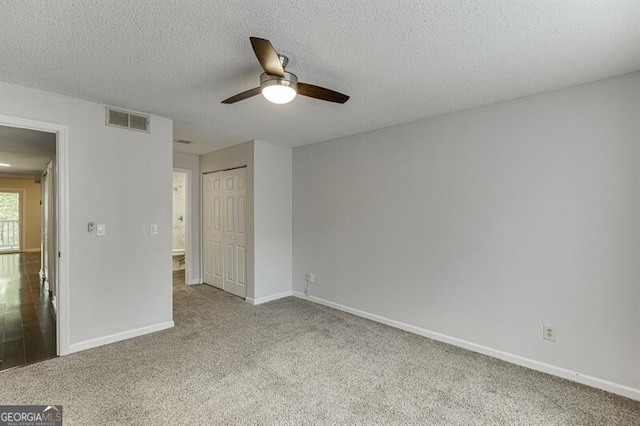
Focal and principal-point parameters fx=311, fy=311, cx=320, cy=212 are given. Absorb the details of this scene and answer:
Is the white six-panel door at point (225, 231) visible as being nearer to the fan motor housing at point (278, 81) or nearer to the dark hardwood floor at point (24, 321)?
the dark hardwood floor at point (24, 321)

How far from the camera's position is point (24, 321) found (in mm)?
3570

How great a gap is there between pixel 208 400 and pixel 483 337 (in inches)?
95.0

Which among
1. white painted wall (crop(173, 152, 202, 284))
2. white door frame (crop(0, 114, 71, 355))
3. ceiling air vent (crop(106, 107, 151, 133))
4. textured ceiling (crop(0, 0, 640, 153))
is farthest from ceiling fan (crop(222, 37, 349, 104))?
white painted wall (crop(173, 152, 202, 284))

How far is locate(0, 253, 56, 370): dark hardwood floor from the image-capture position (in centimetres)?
275

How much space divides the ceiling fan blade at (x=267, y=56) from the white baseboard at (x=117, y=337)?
2.89 meters

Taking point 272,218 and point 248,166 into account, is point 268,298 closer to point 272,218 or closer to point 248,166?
point 272,218

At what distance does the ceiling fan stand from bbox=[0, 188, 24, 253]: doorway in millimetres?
10573

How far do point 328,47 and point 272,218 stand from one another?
297cm

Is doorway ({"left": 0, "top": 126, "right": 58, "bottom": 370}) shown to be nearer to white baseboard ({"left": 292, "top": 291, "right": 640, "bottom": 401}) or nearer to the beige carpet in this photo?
the beige carpet

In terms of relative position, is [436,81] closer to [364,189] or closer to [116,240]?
[364,189]

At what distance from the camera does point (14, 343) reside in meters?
2.98

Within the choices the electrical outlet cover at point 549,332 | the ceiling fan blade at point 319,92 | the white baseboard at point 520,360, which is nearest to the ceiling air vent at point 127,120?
the ceiling fan blade at point 319,92

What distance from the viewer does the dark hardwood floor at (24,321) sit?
9.02 feet

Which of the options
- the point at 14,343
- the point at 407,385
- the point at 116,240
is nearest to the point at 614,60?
the point at 407,385
